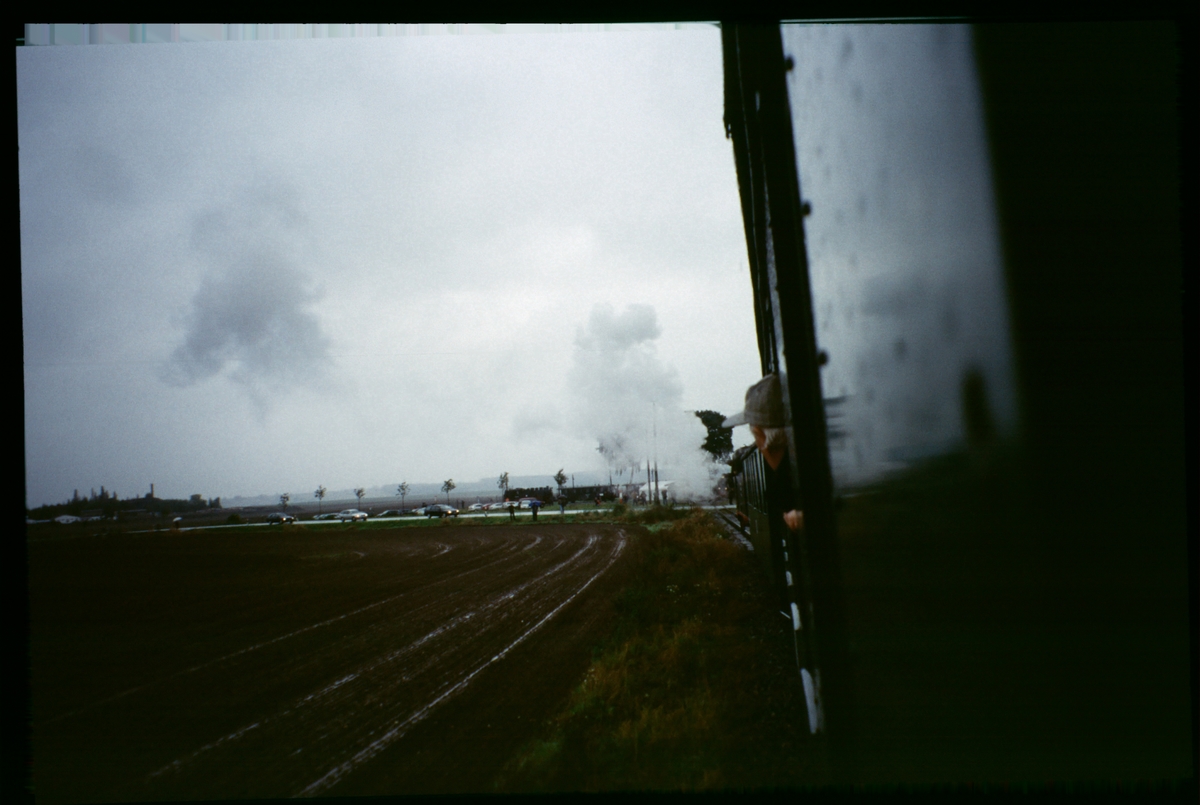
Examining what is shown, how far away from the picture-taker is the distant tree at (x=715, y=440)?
41.5m

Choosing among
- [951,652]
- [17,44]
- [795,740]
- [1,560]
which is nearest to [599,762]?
[795,740]

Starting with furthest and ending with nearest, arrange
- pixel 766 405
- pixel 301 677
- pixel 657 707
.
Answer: pixel 301 677 < pixel 657 707 < pixel 766 405

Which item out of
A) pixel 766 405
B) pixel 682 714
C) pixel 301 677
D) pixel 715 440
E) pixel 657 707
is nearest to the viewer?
pixel 766 405

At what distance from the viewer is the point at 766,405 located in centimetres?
283

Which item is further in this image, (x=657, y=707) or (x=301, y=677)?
(x=301, y=677)

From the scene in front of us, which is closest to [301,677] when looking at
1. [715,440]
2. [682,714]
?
[682,714]

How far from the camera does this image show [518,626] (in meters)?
8.02

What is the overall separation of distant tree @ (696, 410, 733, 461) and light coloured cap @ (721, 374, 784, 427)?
38.6 metres

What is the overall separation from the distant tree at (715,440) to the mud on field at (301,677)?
29495 mm

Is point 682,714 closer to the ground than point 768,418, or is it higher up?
closer to the ground

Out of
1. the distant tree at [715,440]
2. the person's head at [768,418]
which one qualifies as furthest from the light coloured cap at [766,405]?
the distant tree at [715,440]

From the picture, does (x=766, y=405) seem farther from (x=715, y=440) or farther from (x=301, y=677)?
(x=715, y=440)

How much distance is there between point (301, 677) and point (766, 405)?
22.6ft

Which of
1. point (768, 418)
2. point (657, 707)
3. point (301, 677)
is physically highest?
point (768, 418)
